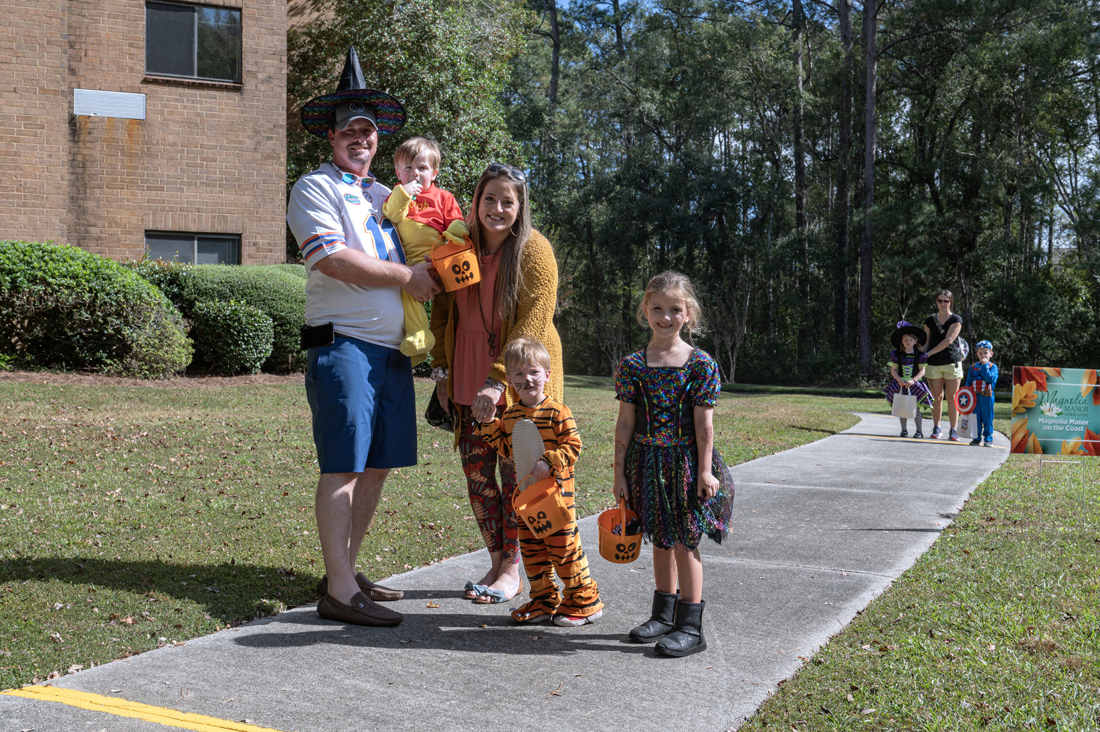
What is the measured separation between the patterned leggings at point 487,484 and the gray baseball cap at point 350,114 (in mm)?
1436

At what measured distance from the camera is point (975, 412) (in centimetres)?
1191

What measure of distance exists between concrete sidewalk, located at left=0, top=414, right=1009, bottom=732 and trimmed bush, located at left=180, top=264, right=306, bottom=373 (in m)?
10.9

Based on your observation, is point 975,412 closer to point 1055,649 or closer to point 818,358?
point 1055,649

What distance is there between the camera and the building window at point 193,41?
16.9 metres

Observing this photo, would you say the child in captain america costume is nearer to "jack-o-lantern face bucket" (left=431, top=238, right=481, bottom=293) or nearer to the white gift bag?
the white gift bag

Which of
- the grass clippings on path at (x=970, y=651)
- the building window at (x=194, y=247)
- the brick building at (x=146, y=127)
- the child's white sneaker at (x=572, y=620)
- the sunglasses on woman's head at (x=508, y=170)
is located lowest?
the grass clippings on path at (x=970, y=651)

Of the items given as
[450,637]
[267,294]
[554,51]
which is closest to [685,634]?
[450,637]

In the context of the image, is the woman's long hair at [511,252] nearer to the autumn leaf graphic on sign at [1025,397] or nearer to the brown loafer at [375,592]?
the brown loafer at [375,592]

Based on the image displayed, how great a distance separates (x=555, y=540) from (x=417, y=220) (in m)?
1.63

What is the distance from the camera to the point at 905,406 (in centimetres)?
1250

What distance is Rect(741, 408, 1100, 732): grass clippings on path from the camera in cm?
332

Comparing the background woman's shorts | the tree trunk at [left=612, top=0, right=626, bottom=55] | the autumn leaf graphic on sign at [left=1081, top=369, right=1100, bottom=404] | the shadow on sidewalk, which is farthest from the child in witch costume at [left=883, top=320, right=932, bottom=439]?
the tree trunk at [left=612, top=0, right=626, bottom=55]

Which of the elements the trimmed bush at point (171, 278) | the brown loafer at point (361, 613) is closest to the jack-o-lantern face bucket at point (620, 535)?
the brown loafer at point (361, 613)

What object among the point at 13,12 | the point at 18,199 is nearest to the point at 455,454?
the point at 18,199
